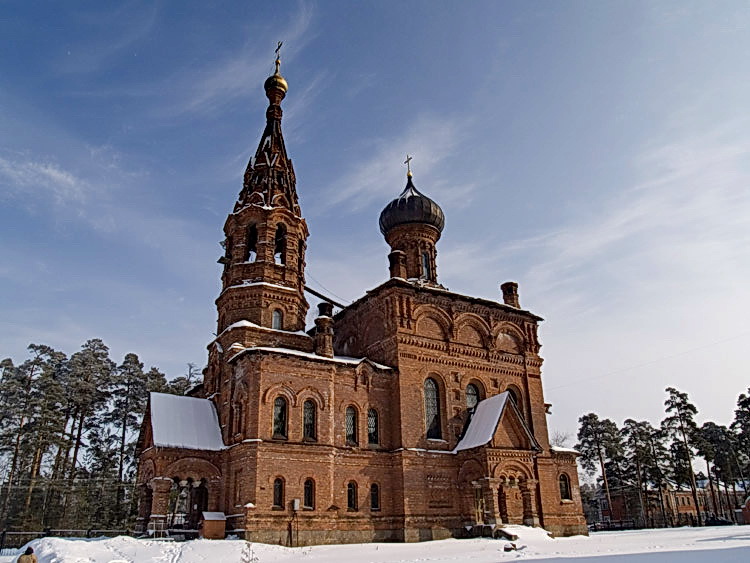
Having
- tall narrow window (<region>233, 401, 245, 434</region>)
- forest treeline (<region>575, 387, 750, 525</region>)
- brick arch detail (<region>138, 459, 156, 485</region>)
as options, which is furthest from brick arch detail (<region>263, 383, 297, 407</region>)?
forest treeline (<region>575, 387, 750, 525</region>)

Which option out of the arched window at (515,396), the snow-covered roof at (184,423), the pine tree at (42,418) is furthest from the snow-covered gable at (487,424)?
the pine tree at (42,418)

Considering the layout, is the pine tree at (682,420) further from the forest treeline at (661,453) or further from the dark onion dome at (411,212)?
the dark onion dome at (411,212)

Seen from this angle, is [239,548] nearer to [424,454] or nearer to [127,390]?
[424,454]

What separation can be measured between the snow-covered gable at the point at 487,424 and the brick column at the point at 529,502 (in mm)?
1437

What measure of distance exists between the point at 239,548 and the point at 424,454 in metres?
8.38

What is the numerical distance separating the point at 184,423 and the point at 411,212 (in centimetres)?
1546

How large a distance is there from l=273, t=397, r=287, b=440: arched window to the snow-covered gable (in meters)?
7.21

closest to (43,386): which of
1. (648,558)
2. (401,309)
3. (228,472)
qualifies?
(228,472)

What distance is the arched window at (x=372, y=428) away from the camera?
23.8 metres

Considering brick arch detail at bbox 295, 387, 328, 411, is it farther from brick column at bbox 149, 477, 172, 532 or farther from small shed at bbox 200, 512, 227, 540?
brick column at bbox 149, 477, 172, 532

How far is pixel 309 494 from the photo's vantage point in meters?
21.4

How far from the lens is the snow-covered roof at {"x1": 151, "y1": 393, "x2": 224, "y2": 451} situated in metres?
21.8

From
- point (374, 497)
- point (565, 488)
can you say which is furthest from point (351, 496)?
point (565, 488)

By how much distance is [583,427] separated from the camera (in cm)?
4906
